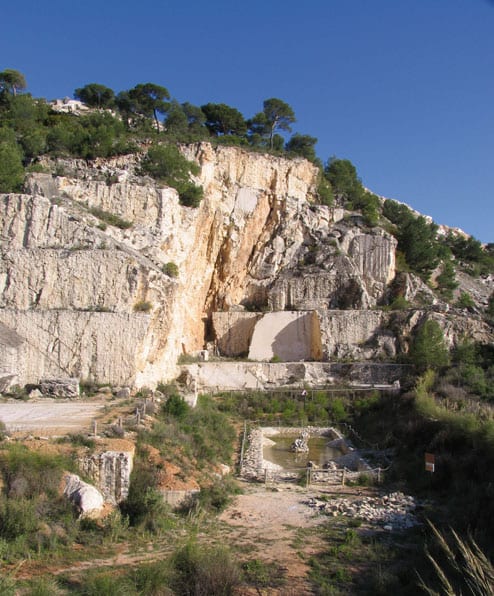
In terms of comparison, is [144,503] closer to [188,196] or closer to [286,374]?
[286,374]

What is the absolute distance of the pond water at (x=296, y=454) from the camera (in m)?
16.3

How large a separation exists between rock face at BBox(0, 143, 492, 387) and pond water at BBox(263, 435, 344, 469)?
226 inches

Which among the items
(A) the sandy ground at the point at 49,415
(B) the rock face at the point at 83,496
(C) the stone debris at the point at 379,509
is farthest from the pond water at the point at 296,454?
(B) the rock face at the point at 83,496

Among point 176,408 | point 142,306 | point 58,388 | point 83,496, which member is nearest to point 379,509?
point 83,496

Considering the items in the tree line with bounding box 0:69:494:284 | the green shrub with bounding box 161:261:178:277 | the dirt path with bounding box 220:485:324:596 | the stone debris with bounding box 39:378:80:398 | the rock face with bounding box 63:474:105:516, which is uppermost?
the tree line with bounding box 0:69:494:284

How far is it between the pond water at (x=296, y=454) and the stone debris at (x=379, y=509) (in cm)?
422

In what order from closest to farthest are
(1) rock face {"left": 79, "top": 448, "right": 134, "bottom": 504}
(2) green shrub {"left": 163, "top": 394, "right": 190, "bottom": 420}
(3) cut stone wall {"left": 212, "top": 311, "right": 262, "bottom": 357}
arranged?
(1) rock face {"left": 79, "top": 448, "right": 134, "bottom": 504} → (2) green shrub {"left": 163, "top": 394, "right": 190, "bottom": 420} → (3) cut stone wall {"left": 212, "top": 311, "right": 262, "bottom": 357}

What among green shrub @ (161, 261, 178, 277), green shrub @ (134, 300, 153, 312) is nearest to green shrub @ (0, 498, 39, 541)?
green shrub @ (134, 300, 153, 312)

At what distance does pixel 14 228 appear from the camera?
2033 cm

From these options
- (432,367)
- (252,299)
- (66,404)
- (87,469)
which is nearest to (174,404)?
(66,404)

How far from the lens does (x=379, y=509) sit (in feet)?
35.7

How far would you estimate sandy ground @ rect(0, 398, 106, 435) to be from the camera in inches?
458

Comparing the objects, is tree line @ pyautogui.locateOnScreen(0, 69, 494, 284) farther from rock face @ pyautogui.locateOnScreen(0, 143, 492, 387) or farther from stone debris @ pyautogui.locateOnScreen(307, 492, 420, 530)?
stone debris @ pyautogui.locateOnScreen(307, 492, 420, 530)

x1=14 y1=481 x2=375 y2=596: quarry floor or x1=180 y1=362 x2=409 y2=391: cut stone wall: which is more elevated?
x1=180 y1=362 x2=409 y2=391: cut stone wall
